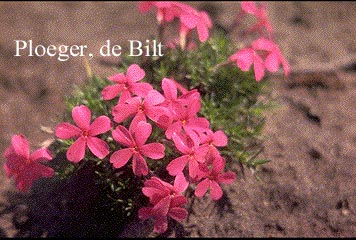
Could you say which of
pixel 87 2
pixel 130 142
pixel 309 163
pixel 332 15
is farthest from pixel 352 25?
pixel 130 142

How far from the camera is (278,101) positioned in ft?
11.3

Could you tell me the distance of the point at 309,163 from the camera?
300 centimetres

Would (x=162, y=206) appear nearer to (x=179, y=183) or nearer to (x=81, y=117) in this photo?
(x=179, y=183)

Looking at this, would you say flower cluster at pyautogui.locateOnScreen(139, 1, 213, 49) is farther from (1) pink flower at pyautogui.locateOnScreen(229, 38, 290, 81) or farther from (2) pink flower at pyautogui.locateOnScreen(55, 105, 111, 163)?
(2) pink flower at pyautogui.locateOnScreen(55, 105, 111, 163)

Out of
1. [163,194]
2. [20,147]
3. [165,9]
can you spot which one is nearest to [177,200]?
[163,194]

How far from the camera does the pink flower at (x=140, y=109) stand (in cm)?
219

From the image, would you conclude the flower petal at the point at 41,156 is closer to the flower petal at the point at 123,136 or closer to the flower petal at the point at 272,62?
the flower petal at the point at 123,136

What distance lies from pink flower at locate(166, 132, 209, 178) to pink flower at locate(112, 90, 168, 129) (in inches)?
5.7

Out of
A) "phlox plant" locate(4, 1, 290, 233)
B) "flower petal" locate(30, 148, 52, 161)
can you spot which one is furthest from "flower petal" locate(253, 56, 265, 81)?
"flower petal" locate(30, 148, 52, 161)

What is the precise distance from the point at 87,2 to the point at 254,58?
2.50 metres

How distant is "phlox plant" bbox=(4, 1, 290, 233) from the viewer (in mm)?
2180

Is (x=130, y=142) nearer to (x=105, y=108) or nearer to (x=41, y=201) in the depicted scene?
(x=105, y=108)

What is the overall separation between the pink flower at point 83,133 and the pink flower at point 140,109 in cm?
7

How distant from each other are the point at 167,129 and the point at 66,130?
20.0 inches
